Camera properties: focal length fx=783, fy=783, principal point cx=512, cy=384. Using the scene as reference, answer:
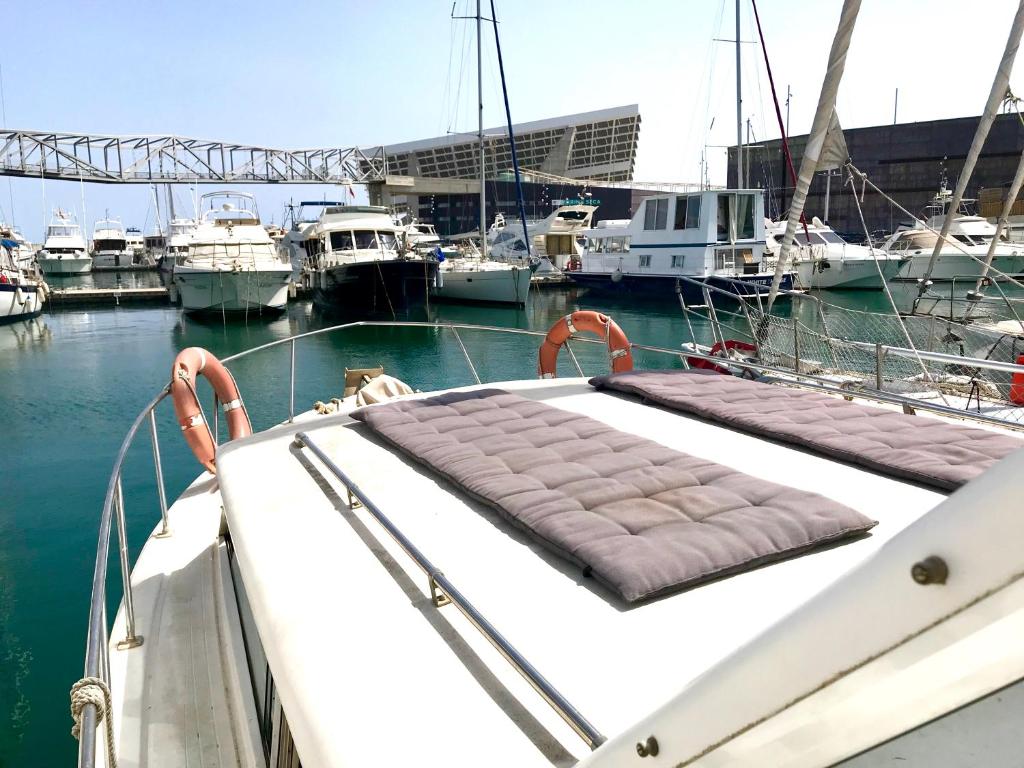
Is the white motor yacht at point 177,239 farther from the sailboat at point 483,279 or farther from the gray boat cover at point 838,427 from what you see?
the gray boat cover at point 838,427

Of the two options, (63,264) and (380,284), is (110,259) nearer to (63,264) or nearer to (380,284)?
(63,264)

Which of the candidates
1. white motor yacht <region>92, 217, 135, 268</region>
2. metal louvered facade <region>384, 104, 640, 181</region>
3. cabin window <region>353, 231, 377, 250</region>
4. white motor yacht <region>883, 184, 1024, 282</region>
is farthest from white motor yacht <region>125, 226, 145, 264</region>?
white motor yacht <region>883, 184, 1024, 282</region>

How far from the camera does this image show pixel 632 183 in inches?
2660

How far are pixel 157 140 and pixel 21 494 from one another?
6581cm

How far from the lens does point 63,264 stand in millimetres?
51344

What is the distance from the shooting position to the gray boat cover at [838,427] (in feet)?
9.99

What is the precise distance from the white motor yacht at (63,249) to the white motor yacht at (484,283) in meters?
33.9

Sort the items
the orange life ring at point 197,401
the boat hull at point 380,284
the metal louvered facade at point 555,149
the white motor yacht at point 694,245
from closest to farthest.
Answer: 1. the orange life ring at point 197,401
2. the white motor yacht at point 694,245
3. the boat hull at point 380,284
4. the metal louvered facade at point 555,149

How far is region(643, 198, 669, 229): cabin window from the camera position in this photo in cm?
2650

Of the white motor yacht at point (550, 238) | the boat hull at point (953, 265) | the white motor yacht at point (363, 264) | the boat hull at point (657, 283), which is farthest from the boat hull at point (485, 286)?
the boat hull at point (953, 265)

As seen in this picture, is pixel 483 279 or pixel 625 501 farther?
pixel 483 279

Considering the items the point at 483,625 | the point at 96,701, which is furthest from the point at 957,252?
the point at 96,701

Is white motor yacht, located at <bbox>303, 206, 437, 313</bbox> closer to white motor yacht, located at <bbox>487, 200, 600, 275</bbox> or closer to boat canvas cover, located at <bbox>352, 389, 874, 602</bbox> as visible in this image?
white motor yacht, located at <bbox>487, 200, 600, 275</bbox>

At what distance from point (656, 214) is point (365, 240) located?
1063 centimetres
